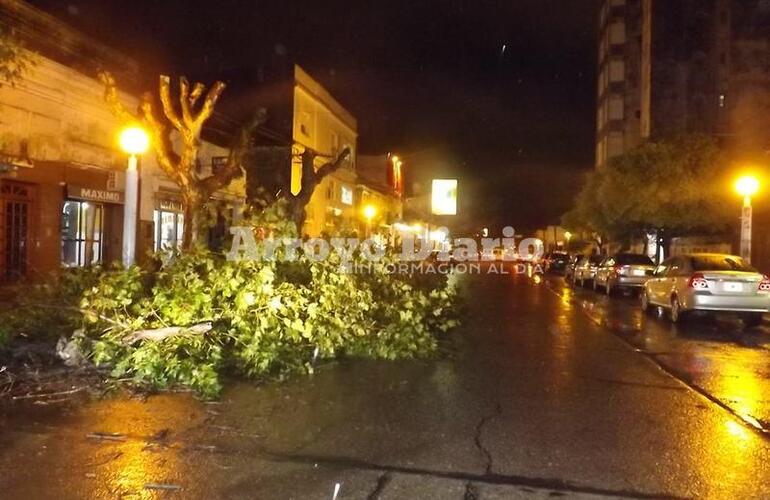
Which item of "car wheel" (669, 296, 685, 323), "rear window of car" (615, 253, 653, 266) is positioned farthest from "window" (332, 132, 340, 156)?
"car wheel" (669, 296, 685, 323)

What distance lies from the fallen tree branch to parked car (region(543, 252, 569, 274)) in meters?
36.2

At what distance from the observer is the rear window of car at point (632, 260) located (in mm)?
24672

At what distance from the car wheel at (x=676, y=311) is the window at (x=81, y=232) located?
41.8 feet

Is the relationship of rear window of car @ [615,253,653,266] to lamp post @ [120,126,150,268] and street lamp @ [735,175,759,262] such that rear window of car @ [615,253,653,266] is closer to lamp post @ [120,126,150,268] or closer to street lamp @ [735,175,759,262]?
street lamp @ [735,175,759,262]

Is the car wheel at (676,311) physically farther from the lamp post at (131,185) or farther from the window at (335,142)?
the window at (335,142)

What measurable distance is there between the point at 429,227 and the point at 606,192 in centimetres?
3853

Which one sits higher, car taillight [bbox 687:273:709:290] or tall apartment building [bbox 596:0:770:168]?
tall apartment building [bbox 596:0:770:168]

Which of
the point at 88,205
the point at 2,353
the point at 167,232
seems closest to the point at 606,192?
the point at 167,232

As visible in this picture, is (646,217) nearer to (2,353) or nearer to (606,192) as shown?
(606,192)

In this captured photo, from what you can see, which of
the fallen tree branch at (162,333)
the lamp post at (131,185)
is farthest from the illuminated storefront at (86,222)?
the fallen tree branch at (162,333)

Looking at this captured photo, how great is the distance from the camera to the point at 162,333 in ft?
28.2

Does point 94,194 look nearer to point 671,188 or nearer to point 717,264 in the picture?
point 717,264

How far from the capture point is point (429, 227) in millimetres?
73188

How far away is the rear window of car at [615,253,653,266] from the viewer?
24.7 m
